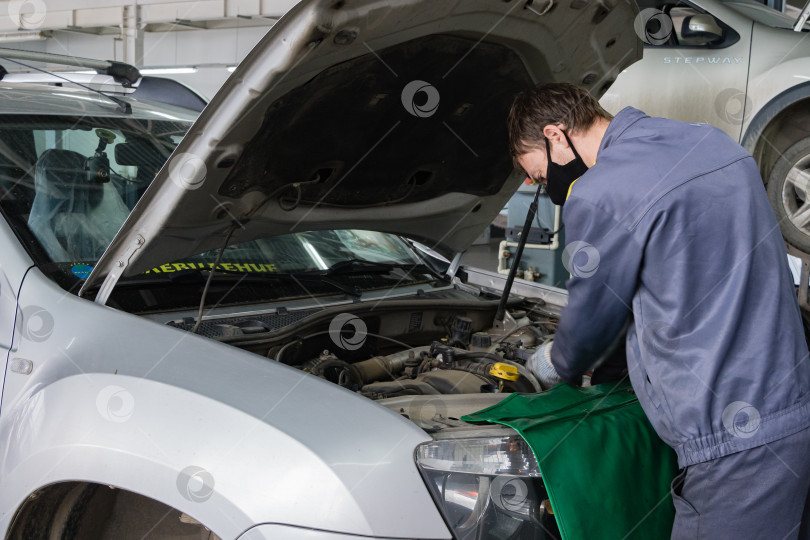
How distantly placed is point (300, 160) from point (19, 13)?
51.9ft

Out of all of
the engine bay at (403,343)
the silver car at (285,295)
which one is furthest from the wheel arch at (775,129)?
the engine bay at (403,343)

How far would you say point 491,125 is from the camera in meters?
2.76

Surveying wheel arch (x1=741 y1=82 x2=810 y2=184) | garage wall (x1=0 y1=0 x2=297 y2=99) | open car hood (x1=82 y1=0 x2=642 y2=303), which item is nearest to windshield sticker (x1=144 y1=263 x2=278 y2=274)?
open car hood (x1=82 y1=0 x2=642 y2=303)

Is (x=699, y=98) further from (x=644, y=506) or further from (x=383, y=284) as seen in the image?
(x=644, y=506)

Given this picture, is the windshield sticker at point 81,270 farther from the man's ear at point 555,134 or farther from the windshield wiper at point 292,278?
the man's ear at point 555,134

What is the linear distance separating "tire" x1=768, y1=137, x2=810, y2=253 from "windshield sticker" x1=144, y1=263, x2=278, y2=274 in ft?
12.1

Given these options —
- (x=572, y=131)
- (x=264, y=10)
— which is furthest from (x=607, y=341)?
(x=264, y=10)

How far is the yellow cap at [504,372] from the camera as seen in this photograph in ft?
7.73

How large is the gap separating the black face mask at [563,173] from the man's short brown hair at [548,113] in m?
0.04

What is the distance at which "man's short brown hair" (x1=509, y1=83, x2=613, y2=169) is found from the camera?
1961 mm

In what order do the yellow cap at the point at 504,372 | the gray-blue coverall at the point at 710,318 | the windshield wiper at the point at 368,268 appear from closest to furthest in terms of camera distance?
1. the gray-blue coverall at the point at 710,318
2. the yellow cap at the point at 504,372
3. the windshield wiper at the point at 368,268

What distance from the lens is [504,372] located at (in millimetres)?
2365

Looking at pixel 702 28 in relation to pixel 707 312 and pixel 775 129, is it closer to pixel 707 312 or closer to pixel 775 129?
pixel 775 129

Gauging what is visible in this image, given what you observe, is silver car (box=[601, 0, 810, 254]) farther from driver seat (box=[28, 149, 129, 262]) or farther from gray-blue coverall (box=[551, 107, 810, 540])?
driver seat (box=[28, 149, 129, 262])
